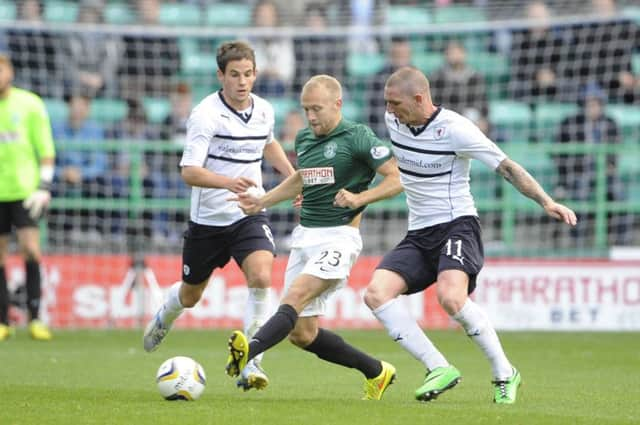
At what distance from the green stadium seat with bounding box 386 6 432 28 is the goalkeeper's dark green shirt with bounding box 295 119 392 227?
35.7 ft

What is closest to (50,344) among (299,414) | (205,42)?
(299,414)

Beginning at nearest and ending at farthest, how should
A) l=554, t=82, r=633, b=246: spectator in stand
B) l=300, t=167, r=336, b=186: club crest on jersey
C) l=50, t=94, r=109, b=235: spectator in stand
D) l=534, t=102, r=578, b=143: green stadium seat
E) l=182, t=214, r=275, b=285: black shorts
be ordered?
l=300, t=167, r=336, b=186: club crest on jersey
l=182, t=214, r=275, b=285: black shorts
l=554, t=82, r=633, b=246: spectator in stand
l=50, t=94, r=109, b=235: spectator in stand
l=534, t=102, r=578, b=143: green stadium seat

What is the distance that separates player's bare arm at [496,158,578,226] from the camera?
750 centimetres

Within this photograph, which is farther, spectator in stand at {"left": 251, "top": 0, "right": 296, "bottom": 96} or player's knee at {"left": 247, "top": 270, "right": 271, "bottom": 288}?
spectator in stand at {"left": 251, "top": 0, "right": 296, "bottom": 96}

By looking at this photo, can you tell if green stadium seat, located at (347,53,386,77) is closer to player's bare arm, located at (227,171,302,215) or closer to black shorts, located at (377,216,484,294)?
player's bare arm, located at (227,171,302,215)

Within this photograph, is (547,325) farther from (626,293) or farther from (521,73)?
(521,73)

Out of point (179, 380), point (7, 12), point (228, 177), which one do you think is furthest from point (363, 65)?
point (179, 380)

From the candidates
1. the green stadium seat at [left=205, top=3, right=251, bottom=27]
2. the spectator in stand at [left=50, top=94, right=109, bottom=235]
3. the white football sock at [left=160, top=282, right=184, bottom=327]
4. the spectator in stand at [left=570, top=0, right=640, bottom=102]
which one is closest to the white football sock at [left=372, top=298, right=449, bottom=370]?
the white football sock at [left=160, top=282, right=184, bottom=327]

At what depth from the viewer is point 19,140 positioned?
1362cm

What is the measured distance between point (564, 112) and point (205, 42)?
547cm

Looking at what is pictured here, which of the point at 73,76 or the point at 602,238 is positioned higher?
the point at 73,76

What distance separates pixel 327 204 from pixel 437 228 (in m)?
0.75

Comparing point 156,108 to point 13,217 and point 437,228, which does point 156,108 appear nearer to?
point 13,217

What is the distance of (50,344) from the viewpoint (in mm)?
12844
